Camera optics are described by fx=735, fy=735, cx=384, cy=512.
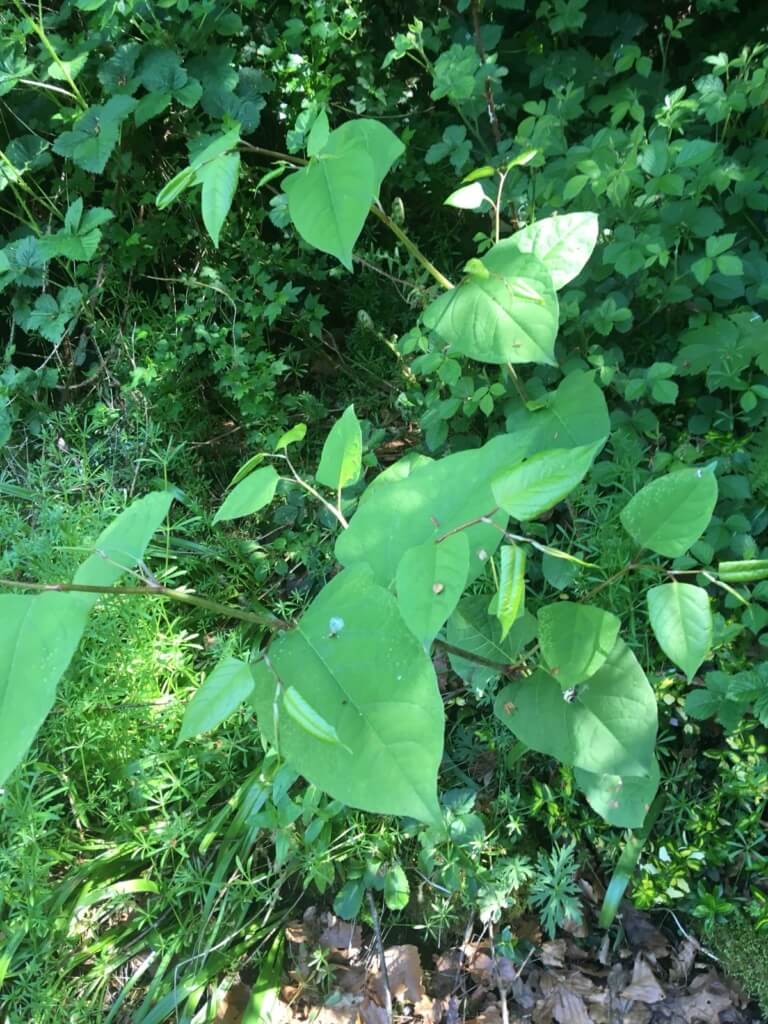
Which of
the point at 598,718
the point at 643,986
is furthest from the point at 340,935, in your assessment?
the point at 598,718

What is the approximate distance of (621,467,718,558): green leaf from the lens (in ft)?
→ 2.75

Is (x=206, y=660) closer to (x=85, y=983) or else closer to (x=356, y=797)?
(x=85, y=983)

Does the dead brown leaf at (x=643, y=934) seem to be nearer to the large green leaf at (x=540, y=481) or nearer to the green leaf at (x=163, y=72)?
the large green leaf at (x=540, y=481)

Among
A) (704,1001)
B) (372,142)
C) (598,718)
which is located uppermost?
(372,142)

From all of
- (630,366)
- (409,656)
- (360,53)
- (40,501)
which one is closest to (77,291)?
(40,501)

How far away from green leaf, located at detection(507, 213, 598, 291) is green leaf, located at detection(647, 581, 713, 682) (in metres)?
0.49

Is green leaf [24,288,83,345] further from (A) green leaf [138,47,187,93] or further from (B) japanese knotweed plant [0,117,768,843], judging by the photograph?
(B) japanese knotweed plant [0,117,768,843]

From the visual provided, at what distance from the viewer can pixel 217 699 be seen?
71 cm

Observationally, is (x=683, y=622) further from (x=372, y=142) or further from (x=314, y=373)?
(x=314, y=373)

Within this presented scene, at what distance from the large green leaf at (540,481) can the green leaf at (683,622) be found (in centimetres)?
22

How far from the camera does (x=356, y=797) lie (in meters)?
0.64

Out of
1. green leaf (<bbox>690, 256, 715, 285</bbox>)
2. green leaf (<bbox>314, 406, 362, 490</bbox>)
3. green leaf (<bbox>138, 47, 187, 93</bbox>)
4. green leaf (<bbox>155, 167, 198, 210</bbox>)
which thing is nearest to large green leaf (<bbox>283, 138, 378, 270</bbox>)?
green leaf (<bbox>155, 167, 198, 210</bbox>)

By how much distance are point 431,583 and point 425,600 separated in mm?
19

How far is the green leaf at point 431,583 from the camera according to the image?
25.9 inches
